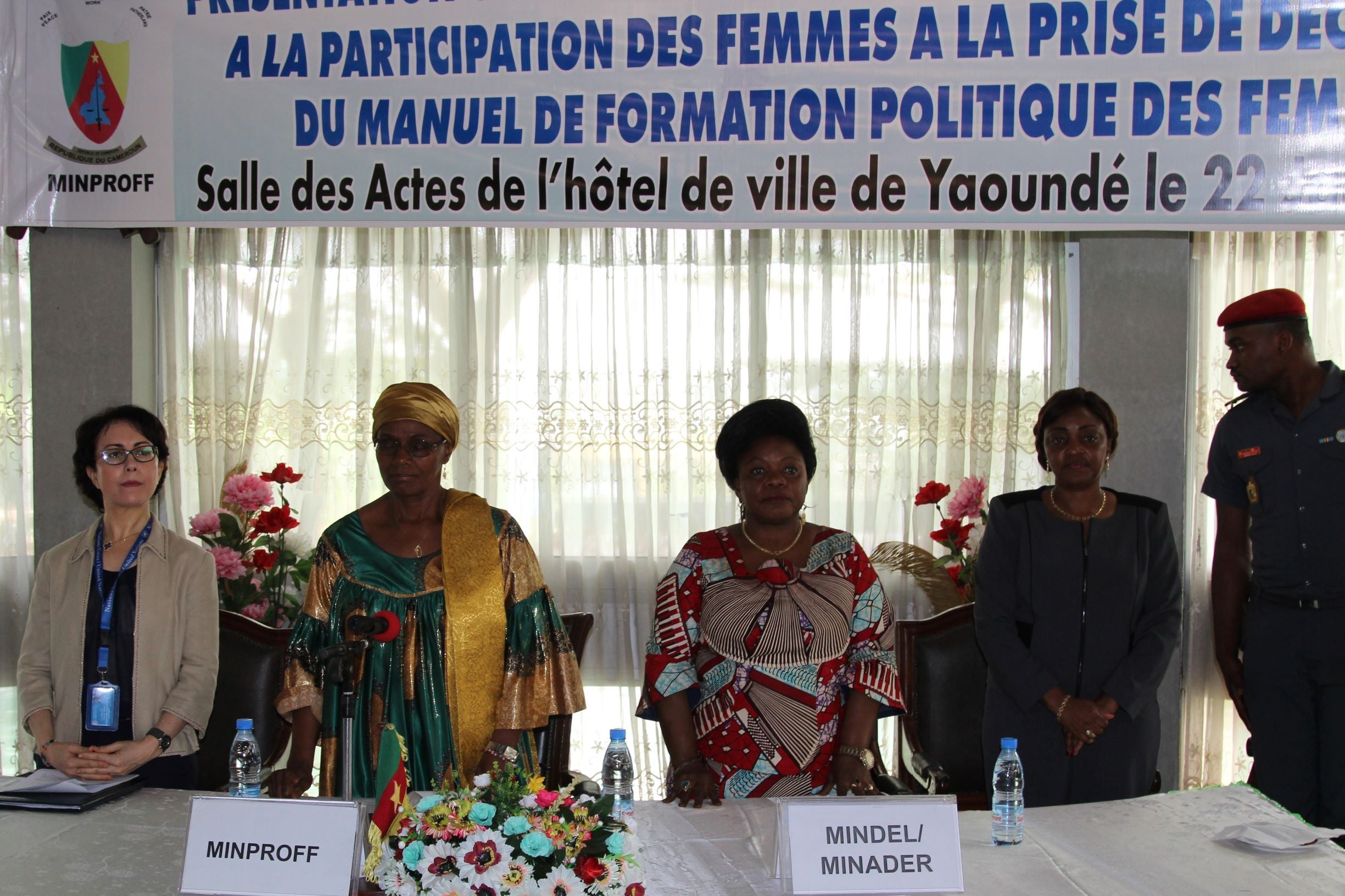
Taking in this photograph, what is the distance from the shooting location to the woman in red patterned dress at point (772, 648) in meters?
2.49

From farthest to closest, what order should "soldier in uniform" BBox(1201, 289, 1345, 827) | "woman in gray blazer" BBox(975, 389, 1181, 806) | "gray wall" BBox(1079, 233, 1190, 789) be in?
1. "gray wall" BBox(1079, 233, 1190, 789)
2. "soldier in uniform" BBox(1201, 289, 1345, 827)
3. "woman in gray blazer" BBox(975, 389, 1181, 806)

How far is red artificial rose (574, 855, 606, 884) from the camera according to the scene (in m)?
1.52

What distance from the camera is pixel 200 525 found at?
13.1 ft

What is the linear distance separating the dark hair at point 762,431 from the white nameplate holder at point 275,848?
1.27 metres

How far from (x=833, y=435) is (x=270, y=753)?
2364mm

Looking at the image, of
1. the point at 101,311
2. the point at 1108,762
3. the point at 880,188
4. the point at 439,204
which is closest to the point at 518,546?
the point at 439,204

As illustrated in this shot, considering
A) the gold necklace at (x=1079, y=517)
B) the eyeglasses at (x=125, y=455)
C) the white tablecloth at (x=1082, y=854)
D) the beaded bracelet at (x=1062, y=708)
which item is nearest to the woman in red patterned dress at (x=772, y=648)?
the white tablecloth at (x=1082, y=854)

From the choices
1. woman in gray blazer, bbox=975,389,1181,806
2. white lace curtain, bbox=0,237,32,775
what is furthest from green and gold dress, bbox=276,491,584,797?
white lace curtain, bbox=0,237,32,775

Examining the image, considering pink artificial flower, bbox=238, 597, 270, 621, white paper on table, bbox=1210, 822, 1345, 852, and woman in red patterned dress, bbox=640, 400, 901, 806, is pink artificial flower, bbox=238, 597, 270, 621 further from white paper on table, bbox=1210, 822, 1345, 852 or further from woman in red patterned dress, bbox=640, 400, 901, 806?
white paper on table, bbox=1210, 822, 1345, 852

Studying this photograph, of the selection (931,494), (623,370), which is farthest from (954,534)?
(623,370)

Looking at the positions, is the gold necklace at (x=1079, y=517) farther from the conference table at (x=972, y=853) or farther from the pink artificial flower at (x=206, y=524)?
the pink artificial flower at (x=206, y=524)

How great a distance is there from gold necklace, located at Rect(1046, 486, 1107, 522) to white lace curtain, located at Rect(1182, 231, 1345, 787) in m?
1.56

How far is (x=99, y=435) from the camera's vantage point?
107 inches

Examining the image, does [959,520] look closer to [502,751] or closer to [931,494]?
[931,494]
